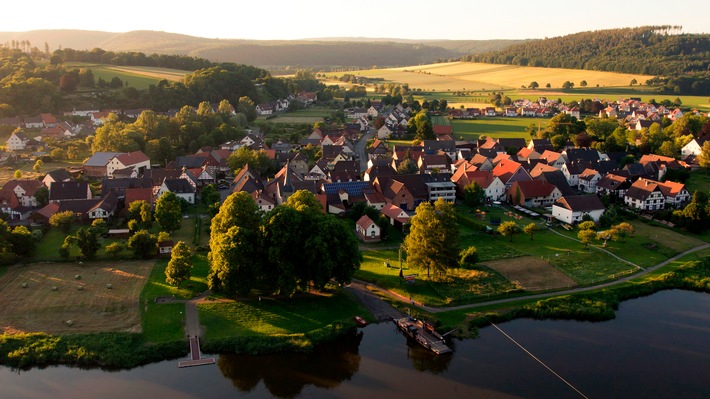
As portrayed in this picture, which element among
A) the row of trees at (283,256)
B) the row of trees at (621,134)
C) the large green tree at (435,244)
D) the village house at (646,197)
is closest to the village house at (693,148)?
the row of trees at (621,134)

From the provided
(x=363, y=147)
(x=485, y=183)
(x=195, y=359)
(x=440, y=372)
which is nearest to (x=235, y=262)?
(x=195, y=359)

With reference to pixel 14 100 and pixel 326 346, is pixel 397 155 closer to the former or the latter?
pixel 326 346

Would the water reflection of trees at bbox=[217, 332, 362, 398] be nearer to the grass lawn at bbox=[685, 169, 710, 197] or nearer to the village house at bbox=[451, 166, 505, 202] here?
the village house at bbox=[451, 166, 505, 202]

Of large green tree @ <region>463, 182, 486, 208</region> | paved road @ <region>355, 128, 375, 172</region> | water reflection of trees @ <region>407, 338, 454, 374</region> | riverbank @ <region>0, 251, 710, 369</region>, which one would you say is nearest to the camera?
water reflection of trees @ <region>407, 338, 454, 374</region>

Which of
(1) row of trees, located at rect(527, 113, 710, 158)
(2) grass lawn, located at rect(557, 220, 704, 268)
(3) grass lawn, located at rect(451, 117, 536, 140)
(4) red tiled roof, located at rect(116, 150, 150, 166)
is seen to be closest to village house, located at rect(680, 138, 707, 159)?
(1) row of trees, located at rect(527, 113, 710, 158)

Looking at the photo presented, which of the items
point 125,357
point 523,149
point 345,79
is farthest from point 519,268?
point 345,79

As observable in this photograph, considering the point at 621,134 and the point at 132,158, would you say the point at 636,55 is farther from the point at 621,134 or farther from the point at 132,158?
the point at 132,158

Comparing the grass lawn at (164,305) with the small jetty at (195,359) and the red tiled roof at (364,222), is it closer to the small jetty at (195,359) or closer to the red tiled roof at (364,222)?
the small jetty at (195,359)
